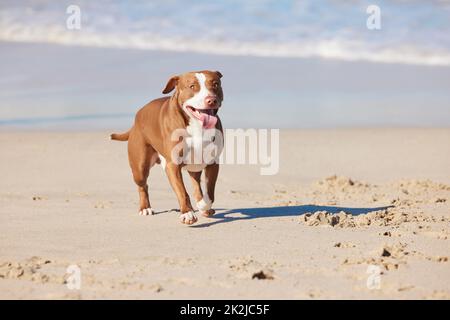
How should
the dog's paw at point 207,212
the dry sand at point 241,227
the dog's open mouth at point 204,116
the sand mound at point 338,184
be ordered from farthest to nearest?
the sand mound at point 338,184, the dog's paw at point 207,212, the dog's open mouth at point 204,116, the dry sand at point 241,227

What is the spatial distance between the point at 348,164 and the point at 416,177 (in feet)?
3.77

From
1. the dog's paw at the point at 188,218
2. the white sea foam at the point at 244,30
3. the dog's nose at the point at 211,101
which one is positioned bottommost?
the dog's paw at the point at 188,218

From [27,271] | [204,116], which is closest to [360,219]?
[204,116]

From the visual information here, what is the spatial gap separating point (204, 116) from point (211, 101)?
0.16m

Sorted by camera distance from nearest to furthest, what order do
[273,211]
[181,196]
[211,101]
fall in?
[211,101] < [181,196] < [273,211]

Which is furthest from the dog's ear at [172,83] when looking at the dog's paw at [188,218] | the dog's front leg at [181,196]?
the dog's paw at [188,218]

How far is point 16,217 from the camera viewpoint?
681cm

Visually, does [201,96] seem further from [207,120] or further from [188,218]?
[188,218]

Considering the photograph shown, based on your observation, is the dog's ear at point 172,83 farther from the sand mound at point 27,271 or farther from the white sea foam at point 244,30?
the white sea foam at point 244,30

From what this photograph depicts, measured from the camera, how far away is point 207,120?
6090mm

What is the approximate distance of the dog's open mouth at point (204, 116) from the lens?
609 cm

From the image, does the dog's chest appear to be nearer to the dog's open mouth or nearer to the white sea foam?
the dog's open mouth

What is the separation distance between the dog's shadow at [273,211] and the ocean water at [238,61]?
5097 mm

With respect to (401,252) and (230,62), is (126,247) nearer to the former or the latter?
(401,252)
